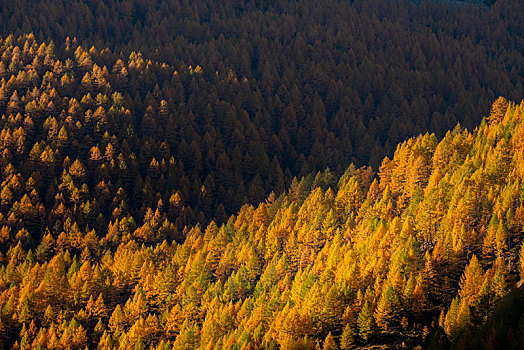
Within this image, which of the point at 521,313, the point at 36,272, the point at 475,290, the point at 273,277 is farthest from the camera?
the point at 36,272

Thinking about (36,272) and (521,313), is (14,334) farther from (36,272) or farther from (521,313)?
(521,313)

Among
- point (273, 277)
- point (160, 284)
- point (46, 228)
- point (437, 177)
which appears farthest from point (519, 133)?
point (46, 228)

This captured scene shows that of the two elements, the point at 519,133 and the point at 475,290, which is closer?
the point at 475,290

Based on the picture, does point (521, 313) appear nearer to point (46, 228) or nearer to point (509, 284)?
point (509, 284)

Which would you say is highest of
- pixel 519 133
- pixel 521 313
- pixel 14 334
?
pixel 519 133

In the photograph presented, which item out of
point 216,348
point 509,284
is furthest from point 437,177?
point 216,348

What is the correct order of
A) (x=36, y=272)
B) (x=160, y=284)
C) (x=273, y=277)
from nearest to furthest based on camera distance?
(x=273, y=277) < (x=160, y=284) < (x=36, y=272)

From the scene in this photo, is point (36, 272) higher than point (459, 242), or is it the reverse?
point (36, 272)
